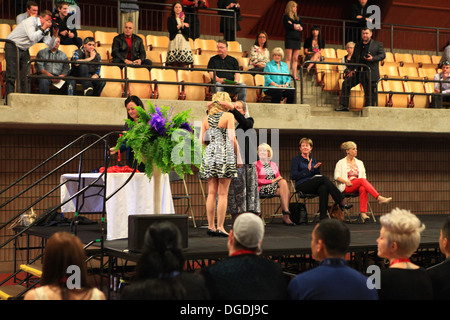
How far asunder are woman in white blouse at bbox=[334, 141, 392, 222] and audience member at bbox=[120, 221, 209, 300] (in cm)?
584

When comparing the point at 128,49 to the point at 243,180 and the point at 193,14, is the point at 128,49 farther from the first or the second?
the point at 243,180

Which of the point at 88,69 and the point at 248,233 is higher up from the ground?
the point at 88,69

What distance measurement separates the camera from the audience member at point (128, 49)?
962 centimetres


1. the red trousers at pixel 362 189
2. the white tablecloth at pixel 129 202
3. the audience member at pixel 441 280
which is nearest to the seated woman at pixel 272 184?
the red trousers at pixel 362 189

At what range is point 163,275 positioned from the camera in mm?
2955

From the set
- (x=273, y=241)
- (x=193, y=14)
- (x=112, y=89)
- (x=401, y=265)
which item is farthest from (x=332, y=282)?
(x=193, y=14)

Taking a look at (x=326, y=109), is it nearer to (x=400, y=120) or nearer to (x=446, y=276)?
(x=400, y=120)

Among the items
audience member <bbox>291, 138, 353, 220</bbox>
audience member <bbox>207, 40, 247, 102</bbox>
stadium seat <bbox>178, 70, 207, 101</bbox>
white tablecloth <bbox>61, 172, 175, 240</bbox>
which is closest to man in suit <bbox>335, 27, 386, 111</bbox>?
audience member <bbox>207, 40, 247, 102</bbox>

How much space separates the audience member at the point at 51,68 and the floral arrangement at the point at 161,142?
10.2 feet

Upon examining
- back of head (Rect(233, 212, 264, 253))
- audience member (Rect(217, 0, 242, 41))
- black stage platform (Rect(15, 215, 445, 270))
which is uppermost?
audience member (Rect(217, 0, 242, 41))

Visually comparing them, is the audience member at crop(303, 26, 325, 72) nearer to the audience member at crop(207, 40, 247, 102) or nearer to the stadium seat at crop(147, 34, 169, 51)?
the stadium seat at crop(147, 34, 169, 51)

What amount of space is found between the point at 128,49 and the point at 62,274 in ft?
23.4

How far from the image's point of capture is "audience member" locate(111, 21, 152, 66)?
9.62 m
